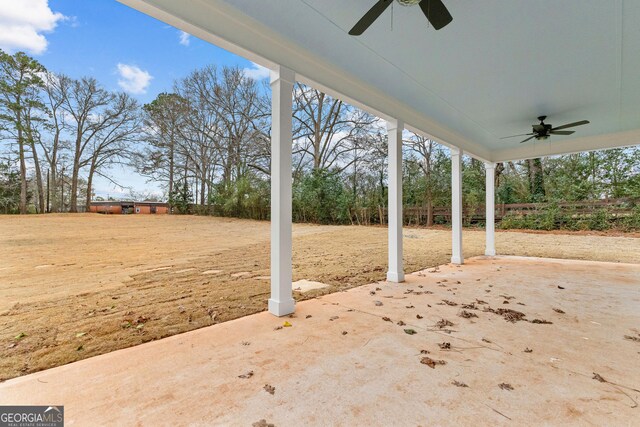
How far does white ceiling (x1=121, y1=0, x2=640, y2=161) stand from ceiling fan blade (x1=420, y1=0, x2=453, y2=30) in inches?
9.2

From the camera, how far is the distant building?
3.96 metres

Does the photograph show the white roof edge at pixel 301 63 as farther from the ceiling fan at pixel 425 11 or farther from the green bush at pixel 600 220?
the green bush at pixel 600 220

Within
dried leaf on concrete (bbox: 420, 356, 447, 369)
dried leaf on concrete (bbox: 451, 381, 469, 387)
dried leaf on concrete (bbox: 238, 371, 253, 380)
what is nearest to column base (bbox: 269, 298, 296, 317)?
dried leaf on concrete (bbox: 238, 371, 253, 380)

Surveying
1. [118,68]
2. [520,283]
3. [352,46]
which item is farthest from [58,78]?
[520,283]

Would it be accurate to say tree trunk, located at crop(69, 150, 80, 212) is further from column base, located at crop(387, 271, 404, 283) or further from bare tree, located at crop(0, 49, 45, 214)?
column base, located at crop(387, 271, 404, 283)

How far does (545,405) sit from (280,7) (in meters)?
2.75

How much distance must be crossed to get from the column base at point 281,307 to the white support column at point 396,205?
1773 mm

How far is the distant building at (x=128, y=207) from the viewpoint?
396 cm

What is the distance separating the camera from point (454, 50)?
2.43 meters

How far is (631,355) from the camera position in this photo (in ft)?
5.69

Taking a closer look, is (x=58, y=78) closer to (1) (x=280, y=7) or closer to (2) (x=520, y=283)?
(1) (x=280, y=7)

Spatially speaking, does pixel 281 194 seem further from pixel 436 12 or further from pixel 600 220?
pixel 600 220
